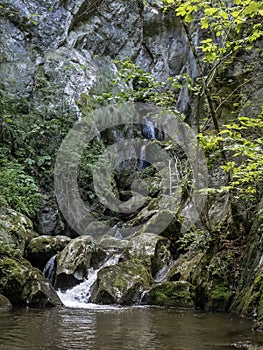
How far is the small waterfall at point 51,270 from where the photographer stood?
924 cm

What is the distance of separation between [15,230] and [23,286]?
2.44 meters

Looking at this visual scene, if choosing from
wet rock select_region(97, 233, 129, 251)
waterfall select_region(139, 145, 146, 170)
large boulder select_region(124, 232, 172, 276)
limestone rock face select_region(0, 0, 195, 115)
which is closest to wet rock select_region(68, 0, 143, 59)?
limestone rock face select_region(0, 0, 195, 115)

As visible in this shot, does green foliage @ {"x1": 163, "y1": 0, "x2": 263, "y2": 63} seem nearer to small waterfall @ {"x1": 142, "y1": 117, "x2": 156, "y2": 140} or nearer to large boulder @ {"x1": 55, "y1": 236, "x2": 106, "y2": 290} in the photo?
large boulder @ {"x1": 55, "y1": 236, "x2": 106, "y2": 290}

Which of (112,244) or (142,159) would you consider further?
(142,159)

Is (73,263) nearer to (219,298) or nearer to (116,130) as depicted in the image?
(219,298)

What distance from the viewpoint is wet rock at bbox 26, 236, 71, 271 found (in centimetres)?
963

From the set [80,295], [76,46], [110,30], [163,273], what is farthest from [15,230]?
[110,30]

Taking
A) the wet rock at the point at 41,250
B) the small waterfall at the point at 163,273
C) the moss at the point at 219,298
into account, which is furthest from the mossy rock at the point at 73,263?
the moss at the point at 219,298

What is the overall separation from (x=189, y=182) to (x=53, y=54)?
1227 centimetres

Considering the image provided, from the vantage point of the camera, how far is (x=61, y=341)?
3961 millimetres

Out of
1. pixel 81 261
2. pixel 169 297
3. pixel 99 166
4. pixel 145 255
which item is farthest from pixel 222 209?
pixel 99 166

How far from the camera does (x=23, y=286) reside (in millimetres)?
7004

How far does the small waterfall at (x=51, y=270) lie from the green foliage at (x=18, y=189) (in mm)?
2397

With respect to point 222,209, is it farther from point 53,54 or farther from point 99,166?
point 53,54
